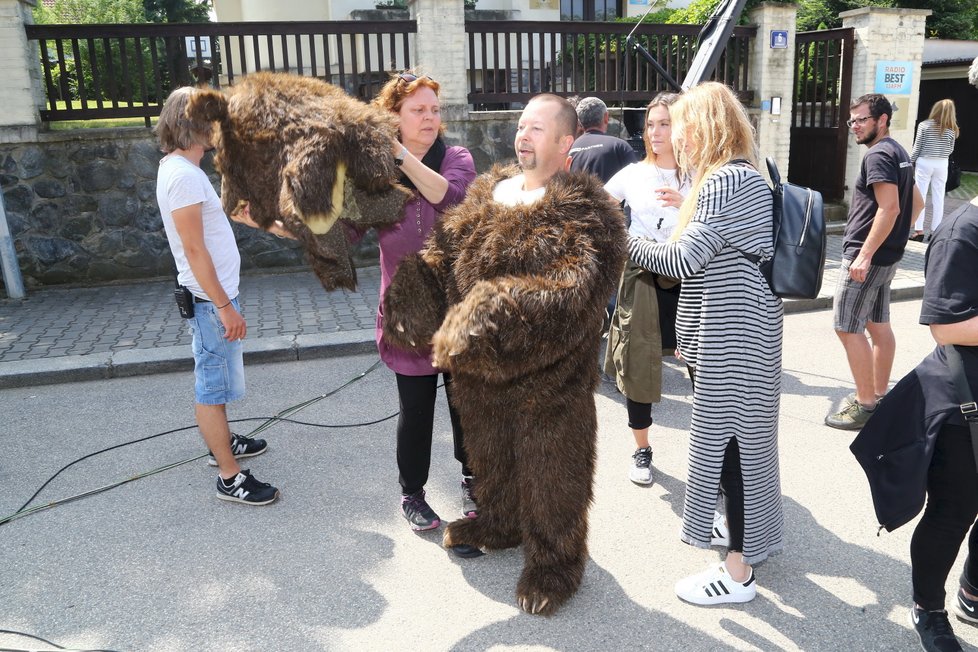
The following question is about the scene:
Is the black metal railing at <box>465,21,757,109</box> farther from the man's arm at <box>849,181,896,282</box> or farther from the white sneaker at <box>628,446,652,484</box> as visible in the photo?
the white sneaker at <box>628,446,652,484</box>

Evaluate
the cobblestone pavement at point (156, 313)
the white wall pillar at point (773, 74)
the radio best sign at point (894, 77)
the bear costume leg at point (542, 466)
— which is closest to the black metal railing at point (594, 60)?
the white wall pillar at point (773, 74)

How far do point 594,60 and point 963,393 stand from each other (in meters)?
8.57

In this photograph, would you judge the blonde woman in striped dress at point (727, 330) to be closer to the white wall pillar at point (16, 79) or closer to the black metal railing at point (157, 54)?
the black metal railing at point (157, 54)

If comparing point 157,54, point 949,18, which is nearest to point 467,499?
point 157,54

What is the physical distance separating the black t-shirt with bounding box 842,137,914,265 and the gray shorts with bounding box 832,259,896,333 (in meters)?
0.10

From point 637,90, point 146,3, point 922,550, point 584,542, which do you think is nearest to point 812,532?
point 922,550

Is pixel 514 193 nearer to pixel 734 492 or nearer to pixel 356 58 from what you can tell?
pixel 734 492

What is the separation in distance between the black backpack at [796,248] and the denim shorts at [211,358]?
8.49ft

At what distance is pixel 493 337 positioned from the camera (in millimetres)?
2510

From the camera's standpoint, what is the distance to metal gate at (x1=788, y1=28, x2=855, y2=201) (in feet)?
36.4

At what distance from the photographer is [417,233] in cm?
313

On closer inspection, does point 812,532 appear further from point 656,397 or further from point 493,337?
point 493,337

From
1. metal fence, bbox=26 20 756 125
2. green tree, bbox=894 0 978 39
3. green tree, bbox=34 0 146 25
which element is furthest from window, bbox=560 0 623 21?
green tree, bbox=34 0 146 25

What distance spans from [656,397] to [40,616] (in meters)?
2.95
